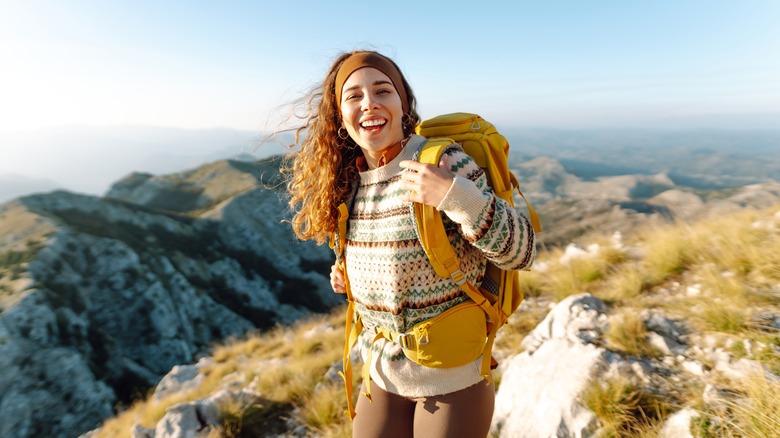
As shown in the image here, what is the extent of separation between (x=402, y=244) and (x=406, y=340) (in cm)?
56

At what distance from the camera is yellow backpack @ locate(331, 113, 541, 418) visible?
1.89 metres

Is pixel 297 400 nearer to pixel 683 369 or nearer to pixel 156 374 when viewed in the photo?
pixel 683 369

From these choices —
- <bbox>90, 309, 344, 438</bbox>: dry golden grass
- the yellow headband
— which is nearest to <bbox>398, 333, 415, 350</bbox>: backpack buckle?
the yellow headband

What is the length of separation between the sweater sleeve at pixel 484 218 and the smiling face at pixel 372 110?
17.6 inches

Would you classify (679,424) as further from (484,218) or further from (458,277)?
(484,218)

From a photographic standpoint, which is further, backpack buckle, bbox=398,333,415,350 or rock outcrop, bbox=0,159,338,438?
rock outcrop, bbox=0,159,338,438

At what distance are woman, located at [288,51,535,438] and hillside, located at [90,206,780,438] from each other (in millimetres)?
1591

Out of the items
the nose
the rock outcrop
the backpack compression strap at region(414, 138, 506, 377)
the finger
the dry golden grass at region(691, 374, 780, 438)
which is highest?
the nose

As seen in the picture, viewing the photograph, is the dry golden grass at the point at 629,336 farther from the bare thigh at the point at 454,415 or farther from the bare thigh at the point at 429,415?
the bare thigh at the point at 454,415

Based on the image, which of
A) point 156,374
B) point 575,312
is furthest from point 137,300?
point 575,312

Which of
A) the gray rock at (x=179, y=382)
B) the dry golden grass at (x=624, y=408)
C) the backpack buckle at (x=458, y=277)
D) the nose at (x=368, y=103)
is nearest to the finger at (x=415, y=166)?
the nose at (x=368, y=103)

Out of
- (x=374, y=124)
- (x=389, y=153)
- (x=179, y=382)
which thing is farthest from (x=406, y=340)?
(x=179, y=382)

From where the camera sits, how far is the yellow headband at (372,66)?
2229mm

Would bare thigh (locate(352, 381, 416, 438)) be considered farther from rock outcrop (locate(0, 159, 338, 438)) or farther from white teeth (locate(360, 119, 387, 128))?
rock outcrop (locate(0, 159, 338, 438))
